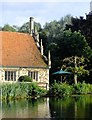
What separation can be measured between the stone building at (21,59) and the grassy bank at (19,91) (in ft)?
16.3

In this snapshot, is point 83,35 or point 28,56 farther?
point 83,35

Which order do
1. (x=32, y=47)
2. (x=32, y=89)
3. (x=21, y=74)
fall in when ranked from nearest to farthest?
(x=32, y=89) → (x=21, y=74) → (x=32, y=47)

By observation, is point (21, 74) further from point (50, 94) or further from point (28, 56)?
point (50, 94)

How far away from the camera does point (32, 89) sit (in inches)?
1305

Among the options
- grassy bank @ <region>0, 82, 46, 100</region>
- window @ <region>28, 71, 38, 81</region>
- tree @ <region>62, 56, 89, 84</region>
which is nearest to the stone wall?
window @ <region>28, 71, 38, 81</region>

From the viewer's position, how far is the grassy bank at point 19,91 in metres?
30.1

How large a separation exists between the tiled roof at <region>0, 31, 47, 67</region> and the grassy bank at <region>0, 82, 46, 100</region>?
18.5 feet

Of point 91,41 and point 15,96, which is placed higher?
point 91,41

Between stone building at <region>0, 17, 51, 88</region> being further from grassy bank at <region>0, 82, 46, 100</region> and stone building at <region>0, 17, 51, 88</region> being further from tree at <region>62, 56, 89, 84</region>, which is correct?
grassy bank at <region>0, 82, 46, 100</region>

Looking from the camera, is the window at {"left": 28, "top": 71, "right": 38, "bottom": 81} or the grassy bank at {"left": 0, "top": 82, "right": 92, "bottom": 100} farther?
the window at {"left": 28, "top": 71, "right": 38, "bottom": 81}

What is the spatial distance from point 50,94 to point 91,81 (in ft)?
34.5

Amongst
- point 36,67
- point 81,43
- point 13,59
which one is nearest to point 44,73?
point 36,67

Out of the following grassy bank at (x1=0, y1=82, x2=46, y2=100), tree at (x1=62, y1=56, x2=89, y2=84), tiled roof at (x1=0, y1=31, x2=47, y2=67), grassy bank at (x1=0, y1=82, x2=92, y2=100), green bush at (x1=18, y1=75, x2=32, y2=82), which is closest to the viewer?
grassy bank at (x1=0, y1=82, x2=46, y2=100)

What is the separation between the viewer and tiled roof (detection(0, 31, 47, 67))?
39031 mm
